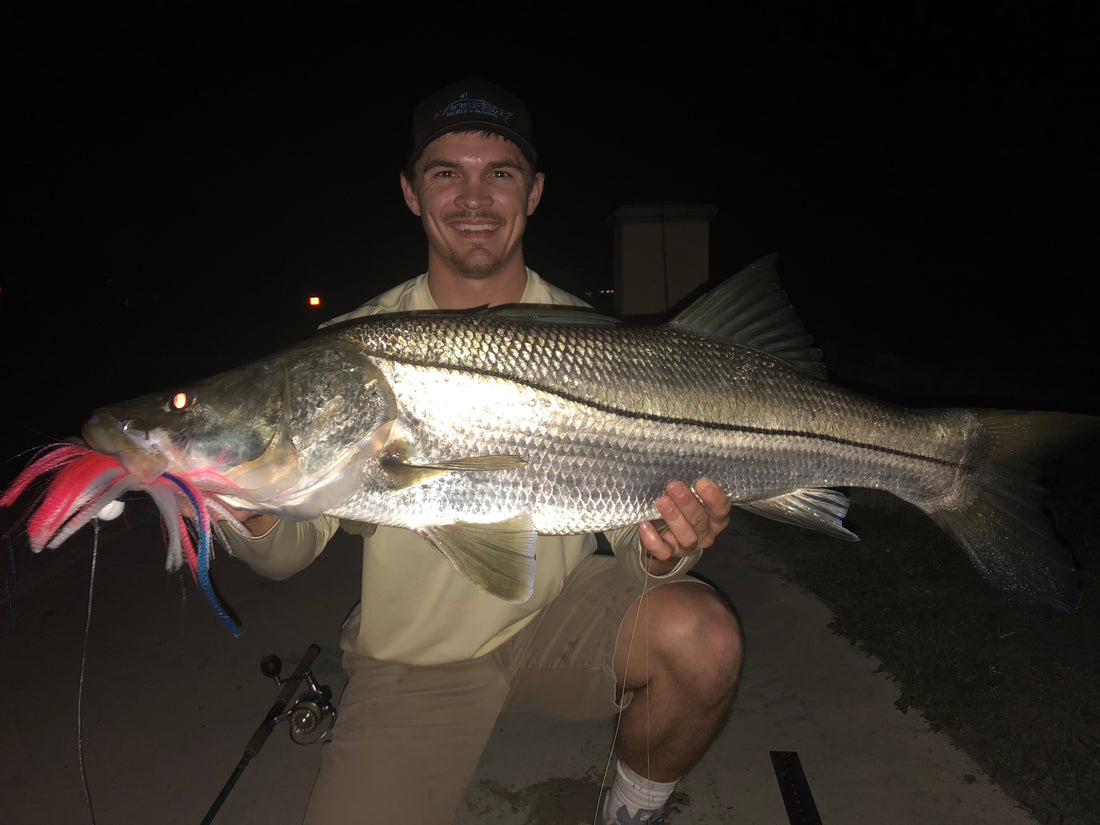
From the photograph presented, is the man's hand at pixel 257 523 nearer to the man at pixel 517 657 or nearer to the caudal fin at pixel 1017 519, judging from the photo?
the man at pixel 517 657

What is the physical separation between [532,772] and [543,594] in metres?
0.83

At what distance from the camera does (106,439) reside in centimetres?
187

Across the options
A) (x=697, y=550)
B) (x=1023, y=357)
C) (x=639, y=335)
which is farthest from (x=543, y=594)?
(x=1023, y=357)

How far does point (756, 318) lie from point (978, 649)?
2488 millimetres

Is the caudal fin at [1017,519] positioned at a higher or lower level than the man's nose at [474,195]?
lower

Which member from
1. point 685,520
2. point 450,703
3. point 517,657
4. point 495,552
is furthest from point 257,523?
point 685,520

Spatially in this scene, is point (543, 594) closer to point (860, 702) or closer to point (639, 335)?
point (639, 335)

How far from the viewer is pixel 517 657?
9.06 ft

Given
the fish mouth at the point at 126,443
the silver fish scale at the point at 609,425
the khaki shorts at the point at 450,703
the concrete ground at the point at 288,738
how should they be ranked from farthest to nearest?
the concrete ground at the point at 288,738
the khaki shorts at the point at 450,703
the silver fish scale at the point at 609,425
the fish mouth at the point at 126,443

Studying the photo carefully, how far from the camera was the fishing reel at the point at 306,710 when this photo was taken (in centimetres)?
306

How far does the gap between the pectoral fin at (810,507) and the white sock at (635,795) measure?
1130 mm

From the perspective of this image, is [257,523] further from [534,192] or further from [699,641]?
[534,192]

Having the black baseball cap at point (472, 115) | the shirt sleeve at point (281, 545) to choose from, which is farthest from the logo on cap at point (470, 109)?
the shirt sleeve at point (281, 545)

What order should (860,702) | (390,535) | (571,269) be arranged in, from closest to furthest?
(390,535) < (860,702) < (571,269)
